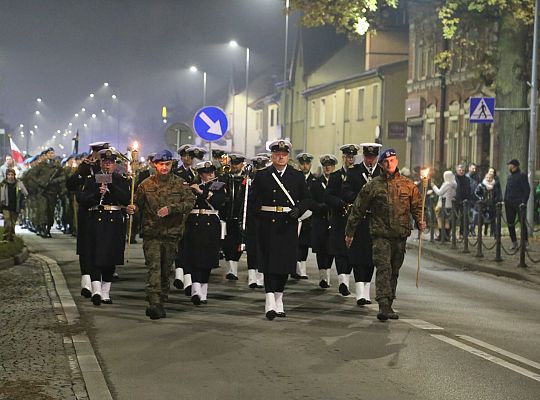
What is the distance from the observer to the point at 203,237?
13633 mm

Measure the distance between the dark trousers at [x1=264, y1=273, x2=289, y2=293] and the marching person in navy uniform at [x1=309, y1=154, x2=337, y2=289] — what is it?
10.0ft

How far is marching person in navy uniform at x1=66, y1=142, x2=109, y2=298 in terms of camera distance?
1370 cm

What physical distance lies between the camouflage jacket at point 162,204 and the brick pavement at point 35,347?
1350 millimetres

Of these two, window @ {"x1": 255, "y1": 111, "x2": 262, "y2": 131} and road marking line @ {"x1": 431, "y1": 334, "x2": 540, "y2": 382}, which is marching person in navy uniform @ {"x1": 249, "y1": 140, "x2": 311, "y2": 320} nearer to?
road marking line @ {"x1": 431, "y1": 334, "x2": 540, "y2": 382}

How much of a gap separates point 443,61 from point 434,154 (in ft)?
57.2

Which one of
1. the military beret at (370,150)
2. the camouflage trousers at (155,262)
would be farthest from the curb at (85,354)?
the military beret at (370,150)

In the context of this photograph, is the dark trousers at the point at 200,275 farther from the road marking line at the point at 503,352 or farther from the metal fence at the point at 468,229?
the metal fence at the point at 468,229

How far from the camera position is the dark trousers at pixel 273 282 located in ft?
40.9

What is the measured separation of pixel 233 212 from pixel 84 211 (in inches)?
142

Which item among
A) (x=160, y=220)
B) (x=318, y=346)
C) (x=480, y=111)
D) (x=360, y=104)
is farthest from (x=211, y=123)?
(x=360, y=104)

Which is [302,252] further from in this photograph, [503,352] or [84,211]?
[503,352]

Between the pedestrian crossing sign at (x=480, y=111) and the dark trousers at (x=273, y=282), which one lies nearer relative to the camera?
the dark trousers at (x=273, y=282)

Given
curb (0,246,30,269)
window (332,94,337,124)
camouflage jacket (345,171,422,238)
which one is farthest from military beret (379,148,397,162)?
window (332,94,337,124)

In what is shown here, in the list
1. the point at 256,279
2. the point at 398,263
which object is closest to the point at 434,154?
the point at 256,279
